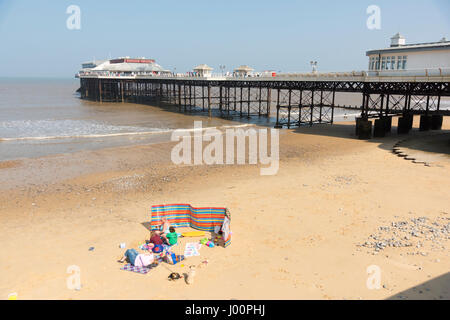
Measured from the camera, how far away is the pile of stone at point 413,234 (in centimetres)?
947

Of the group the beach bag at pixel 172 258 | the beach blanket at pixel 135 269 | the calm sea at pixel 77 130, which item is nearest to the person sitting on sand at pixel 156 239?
the beach bag at pixel 172 258

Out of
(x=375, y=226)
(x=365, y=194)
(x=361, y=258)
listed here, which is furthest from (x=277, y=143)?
(x=361, y=258)

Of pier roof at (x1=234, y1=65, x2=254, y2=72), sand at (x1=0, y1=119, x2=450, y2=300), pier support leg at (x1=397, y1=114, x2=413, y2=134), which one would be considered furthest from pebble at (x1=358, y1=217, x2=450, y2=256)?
pier roof at (x1=234, y1=65, x2=254, y2=72)

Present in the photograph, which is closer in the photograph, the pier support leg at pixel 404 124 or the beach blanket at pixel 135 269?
the beach blanket at pixel 135 269

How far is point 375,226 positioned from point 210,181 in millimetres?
8433

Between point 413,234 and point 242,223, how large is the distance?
16.8 feet

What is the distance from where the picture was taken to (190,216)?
36.9 feet

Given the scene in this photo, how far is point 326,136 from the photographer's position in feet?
97.8

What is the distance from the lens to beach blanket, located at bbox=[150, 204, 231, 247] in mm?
10875

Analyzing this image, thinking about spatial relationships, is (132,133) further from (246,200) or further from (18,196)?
(246,200)

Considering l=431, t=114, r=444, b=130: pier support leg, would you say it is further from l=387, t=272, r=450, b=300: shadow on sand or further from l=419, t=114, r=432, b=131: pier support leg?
l=387, t=272, r=450, b=300: shadow on sand

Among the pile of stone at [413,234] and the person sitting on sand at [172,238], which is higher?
the pile of stone at [413,234]

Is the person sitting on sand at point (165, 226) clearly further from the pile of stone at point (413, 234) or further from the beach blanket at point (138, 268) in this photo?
the pile of stone at point (413, 234)

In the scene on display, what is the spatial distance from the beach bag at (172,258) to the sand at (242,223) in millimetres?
198
